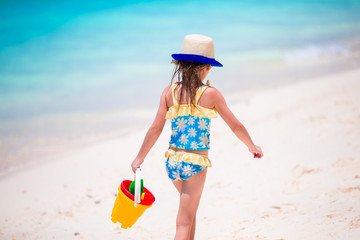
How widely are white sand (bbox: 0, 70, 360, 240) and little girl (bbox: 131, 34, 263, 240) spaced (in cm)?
95

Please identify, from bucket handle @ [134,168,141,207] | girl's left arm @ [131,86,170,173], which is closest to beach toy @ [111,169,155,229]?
bucket handle @ [134,168,141,207]

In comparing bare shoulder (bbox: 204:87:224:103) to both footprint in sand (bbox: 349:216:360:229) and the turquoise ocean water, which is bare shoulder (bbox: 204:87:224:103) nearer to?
footprint in sand (bbox: 349:216:360:229)

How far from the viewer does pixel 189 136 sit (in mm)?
2260

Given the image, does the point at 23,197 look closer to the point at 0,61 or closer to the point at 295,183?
the point at 295,183

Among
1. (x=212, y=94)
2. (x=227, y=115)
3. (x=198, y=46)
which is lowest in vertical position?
(x=227, y=115)

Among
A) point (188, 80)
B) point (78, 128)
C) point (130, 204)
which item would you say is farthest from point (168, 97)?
point (78, 128)

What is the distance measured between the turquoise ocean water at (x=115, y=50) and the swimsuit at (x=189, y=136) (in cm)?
460

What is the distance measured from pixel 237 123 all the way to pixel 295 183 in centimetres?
190

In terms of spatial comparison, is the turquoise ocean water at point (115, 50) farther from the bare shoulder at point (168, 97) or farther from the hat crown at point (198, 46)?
the hat crown at point (198, 46)

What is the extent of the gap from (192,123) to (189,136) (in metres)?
0.08

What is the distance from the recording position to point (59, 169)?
540 cm

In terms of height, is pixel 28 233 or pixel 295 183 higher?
pixel 295 183

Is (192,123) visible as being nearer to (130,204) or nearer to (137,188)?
(137,188)

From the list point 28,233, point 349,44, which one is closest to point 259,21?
point 349,44
